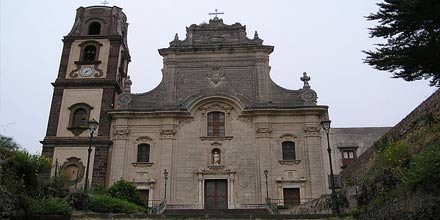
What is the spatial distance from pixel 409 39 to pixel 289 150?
13970 mm

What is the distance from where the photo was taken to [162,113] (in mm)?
27672

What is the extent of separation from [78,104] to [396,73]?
2119 cm

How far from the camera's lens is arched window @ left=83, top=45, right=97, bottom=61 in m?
31.3

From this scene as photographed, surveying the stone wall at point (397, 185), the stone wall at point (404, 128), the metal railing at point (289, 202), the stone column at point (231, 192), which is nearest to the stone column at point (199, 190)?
the stone column at point (231, 192)

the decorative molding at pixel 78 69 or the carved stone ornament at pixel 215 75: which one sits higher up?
the decorative molding at pixel 78 69

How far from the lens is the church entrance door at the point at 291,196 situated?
83.4ft

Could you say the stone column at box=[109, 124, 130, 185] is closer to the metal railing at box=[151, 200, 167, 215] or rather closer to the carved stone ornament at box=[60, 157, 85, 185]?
the carved stone ornament at box=[60, 157, 85, 185]

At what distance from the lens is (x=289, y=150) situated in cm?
2695

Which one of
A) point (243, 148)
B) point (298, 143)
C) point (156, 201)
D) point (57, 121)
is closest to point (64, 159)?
point (57, 121)

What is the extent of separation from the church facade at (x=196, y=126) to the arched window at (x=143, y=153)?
68 mm

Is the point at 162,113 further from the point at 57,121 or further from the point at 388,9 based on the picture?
the point at 388,9

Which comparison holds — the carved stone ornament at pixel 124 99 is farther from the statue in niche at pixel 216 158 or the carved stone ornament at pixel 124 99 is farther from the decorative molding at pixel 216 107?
the statue in niche at pixel 216 158

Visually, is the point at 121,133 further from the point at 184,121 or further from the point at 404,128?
the point at 404,128

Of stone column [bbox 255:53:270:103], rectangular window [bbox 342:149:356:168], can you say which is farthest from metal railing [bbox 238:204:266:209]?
rectangular window [bbox 342:149:356:168]
